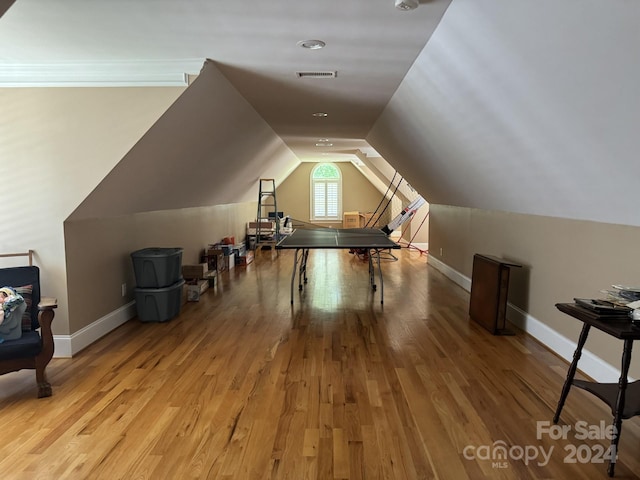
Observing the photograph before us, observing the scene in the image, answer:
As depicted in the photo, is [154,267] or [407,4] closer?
[407,4]

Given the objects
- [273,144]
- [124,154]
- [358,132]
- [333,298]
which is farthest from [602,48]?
[273,144]

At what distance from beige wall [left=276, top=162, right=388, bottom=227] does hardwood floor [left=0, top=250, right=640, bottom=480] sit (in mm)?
9178

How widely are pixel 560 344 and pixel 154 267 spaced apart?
364cm

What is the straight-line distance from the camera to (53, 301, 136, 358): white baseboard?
11.3 feet

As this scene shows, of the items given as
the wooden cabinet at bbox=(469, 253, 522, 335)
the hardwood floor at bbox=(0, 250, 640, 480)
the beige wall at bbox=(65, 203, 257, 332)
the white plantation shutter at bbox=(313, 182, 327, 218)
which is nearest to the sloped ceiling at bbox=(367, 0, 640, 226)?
the wooden cabinet at bbox=(469, 253, 522, 335)

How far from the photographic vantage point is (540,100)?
2316 mm

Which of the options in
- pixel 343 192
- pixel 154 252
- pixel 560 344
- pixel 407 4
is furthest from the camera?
pixel 343 192

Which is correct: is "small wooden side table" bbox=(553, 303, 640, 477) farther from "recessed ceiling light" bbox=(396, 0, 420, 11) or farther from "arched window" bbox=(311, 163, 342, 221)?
"arched window" bbox=(311, 163, 342, 221)

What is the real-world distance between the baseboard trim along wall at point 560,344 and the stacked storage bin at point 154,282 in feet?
11.2

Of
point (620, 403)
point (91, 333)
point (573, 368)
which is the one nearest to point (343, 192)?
point (91, 333)

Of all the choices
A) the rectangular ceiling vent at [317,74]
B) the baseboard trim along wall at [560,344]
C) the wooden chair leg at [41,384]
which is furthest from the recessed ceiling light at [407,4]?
the wooden chair leg at [41,384]

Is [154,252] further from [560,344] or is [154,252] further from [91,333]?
[560,344]

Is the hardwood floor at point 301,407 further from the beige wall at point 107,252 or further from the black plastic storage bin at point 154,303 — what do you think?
the beige wall at point 107,252

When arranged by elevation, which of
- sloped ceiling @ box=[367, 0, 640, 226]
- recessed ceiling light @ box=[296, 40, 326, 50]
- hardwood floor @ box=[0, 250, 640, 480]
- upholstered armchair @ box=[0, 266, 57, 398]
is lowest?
hardwood floor @ box=[0, 250, 640, 480]
